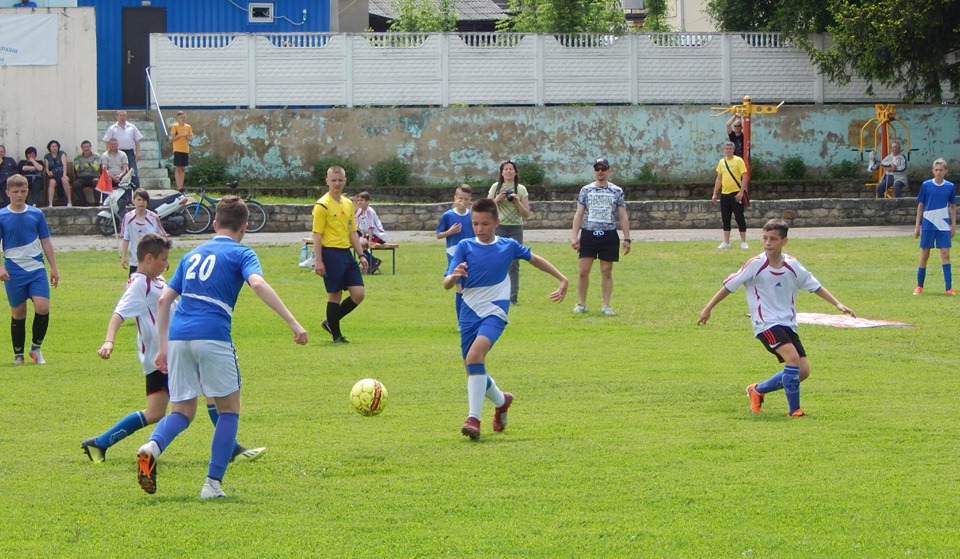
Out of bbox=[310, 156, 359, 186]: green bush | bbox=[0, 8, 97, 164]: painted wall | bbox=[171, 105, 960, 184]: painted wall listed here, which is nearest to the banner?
bbox=[0, 8, 97, 164]: painted wall

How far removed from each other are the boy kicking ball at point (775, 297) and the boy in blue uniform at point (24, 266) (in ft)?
23.9

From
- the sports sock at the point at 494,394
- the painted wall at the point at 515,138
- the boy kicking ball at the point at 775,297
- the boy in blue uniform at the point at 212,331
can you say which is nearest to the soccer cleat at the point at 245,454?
the boy in blue uniform at the point at 212,331

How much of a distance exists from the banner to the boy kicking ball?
77.1 ft

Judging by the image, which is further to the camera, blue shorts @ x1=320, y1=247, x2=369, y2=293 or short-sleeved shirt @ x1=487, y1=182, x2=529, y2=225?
short-sleeved shirt @ x1=487, y1=182, x2=529, y2=225

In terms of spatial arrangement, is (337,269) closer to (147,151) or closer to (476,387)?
(476,387)

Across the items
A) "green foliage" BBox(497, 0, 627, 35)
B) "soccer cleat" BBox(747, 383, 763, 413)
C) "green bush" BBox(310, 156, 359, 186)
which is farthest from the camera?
"green foliage" BBox(497, 0, 627, 35)

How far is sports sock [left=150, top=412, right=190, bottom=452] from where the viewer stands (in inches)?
294

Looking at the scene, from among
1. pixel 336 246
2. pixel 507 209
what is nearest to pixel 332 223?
pixel 336 246

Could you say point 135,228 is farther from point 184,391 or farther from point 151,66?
point 151,66

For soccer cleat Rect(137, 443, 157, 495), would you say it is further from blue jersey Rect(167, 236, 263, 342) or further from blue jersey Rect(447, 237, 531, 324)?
blue jersey Rect(447, 237, 531, 324)

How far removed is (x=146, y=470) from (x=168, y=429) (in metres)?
0.38

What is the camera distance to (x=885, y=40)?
32.4 metres

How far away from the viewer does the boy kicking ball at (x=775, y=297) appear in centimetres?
1018

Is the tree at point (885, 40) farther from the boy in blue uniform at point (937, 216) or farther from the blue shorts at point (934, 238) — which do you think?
the blue shorts at point (934, 238)
